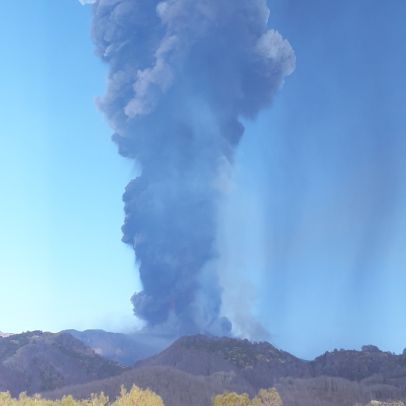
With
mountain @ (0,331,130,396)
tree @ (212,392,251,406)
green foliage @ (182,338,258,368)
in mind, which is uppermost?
green foliage @ (182,338,258,368)

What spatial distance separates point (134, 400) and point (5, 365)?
77656 mm

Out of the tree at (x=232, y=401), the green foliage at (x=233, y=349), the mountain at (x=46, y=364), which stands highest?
the green foliage at (x=233, y=349)

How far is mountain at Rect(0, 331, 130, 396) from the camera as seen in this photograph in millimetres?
102188

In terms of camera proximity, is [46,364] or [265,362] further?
[265,362]

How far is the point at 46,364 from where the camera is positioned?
11162cm

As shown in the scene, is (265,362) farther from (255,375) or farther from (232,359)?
(255,375)

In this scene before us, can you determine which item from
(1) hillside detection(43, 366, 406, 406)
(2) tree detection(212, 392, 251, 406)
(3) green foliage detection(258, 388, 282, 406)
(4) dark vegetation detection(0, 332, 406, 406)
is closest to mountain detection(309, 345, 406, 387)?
(4) dark vegetation detection(0, 332, 406, 406)

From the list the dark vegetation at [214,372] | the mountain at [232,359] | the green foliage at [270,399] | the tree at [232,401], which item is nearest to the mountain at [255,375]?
the mountain at [232,359]

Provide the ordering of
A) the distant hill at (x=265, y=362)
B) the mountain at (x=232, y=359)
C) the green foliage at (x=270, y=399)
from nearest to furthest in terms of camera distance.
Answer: the green foliage at (x=270, y=399)
the distant hill at (x=265, y=362)
the mountain at (x=232, y=359)

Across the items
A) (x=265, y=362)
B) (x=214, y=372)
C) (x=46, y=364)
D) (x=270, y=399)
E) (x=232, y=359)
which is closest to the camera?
(x=270, y=399)

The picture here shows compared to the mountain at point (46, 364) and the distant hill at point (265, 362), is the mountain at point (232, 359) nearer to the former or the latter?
the distant hill at point (265, 362)

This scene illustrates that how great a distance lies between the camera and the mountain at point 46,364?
10219 cm

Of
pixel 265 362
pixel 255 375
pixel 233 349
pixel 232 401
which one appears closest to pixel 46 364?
pixel 233 349

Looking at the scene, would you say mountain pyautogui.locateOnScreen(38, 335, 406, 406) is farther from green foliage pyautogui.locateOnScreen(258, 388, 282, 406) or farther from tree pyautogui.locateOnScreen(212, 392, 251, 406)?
tree pyautogui.locateOnScreen(212, 392, 251, 406)
